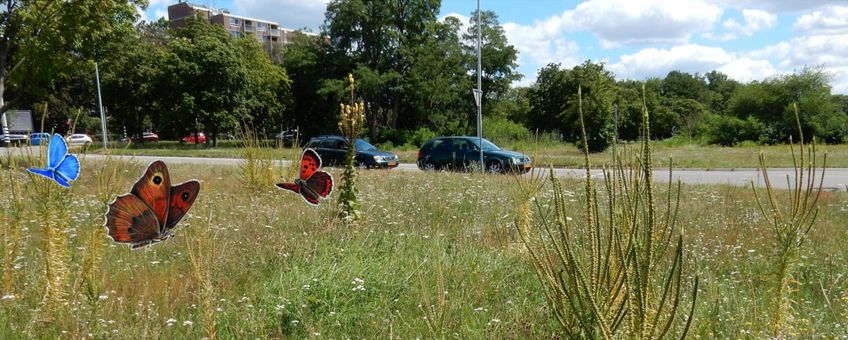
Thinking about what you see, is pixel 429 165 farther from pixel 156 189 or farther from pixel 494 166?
pixel 156 189

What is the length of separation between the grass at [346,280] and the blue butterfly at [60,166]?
194 mm

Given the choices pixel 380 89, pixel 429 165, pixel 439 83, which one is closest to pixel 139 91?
pixel 380 89

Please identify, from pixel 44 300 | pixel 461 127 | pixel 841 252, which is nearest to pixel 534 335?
pixel 44 300

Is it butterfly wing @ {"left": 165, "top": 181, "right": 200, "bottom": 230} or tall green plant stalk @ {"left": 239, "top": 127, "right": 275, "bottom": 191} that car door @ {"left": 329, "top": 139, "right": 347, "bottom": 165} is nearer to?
tall green plant stalk @ {"left": 239, "top": 127, "right": 275, "bottom": 191}

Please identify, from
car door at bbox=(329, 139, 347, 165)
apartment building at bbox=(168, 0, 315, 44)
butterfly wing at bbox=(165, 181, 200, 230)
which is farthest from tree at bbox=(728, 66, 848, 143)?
apartment building at bbox=(168, 0, 315, 44)

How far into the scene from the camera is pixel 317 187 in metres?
6.70

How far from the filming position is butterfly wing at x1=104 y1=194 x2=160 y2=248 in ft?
13.1

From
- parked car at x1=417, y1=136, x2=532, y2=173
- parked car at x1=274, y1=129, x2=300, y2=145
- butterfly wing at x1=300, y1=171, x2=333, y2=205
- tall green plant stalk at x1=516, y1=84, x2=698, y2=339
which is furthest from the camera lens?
parked car at x1=417, y1=136, x2=532, y2=173

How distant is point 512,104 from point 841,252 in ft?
141

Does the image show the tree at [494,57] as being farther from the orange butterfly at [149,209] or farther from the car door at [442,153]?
the orange butterfly at [149,209]

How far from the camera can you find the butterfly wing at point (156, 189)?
166 inches

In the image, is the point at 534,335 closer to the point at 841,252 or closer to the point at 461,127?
the point at 841,252

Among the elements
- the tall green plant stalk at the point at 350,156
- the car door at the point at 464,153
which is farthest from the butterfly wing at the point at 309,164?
the car door at the point at 464,153

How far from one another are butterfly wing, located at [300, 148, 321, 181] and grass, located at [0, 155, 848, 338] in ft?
1.64
